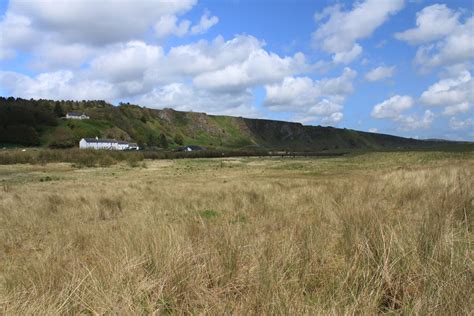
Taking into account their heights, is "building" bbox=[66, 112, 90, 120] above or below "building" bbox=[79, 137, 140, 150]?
above

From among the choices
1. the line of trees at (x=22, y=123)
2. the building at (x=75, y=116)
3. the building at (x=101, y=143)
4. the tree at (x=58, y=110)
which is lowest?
the building at (x=101, y=143)

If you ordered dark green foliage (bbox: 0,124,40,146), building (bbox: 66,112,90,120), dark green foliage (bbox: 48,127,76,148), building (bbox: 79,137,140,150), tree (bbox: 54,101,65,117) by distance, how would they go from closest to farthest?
dark green foliage (bbox: 0,124,40,146)
dark green foliage (bbox: 48,127,76,148)
building (bbox: 79,137,140,150)
building (bbox: 66,112,90,120)
tree (bbox: 54,101,65,117)

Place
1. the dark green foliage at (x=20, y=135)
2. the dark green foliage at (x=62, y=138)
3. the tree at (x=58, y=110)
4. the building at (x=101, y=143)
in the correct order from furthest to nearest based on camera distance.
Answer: the tree at (x=58, y=110) < the building at (x=101, y=143) < the dark green foliage at (x=62, y=138) < the dark green foliage at (x=20, y=135)

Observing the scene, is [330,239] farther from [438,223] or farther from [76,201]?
[76,201]

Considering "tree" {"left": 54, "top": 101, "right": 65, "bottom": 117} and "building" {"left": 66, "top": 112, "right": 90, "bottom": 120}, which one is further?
"tree" {"left": 54, "top": 101, "right": 65, "bottom": 117}

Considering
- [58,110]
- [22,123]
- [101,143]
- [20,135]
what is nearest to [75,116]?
[58,110]

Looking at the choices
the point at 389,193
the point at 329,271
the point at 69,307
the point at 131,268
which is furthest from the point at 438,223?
the point at 389,193

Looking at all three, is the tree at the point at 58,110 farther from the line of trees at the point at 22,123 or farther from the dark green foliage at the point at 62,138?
the dark green foliage at the point at 62,138

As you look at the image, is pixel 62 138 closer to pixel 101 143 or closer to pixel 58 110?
pixel 101 143

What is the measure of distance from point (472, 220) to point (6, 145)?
15293cm

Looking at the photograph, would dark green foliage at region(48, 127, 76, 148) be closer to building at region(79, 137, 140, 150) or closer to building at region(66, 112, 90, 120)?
building at region(79, 137, 140, 150)

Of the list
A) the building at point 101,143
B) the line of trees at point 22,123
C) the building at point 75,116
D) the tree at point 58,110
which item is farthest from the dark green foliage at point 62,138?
the tree at point 58,110

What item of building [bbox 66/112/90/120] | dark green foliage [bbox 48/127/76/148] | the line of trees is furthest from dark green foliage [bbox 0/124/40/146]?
building [bbox 66/112/90/120]

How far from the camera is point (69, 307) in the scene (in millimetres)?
3324
